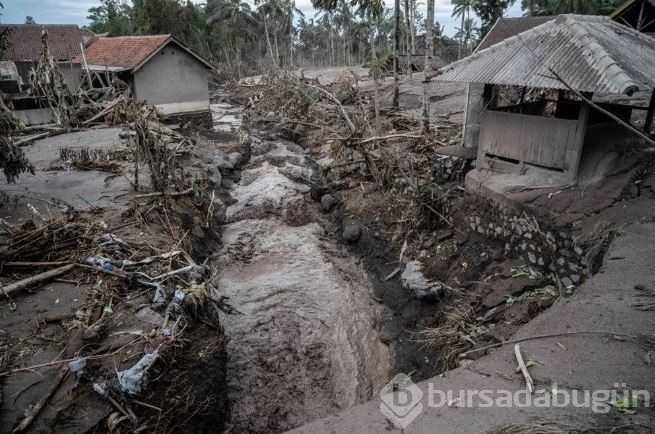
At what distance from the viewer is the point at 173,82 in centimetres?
2162

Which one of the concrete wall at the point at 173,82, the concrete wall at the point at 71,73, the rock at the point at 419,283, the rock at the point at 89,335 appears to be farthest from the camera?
the concrete wall at the point at 71,73

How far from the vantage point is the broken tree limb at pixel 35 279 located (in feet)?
21.9

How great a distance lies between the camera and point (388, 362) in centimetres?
798

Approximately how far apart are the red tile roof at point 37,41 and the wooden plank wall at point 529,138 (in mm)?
30532

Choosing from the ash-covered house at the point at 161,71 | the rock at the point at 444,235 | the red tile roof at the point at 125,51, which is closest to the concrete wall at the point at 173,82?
the ash-covered house at the point at 161,71

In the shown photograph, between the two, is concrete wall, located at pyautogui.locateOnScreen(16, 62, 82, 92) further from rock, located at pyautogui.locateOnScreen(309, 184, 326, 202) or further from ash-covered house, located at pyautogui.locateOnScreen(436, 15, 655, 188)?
ash-covered house, located at pyautogui.locateOnScreen(436, 15, 655, 188)

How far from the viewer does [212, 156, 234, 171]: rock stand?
1693 centimetres

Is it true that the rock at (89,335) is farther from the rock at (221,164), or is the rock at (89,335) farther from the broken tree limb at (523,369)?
the rock at (221,164)

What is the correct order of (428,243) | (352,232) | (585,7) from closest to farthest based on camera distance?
(428,243) → (352,232) → (585,7)

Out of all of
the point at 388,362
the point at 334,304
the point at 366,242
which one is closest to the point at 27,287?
the point at 334,304

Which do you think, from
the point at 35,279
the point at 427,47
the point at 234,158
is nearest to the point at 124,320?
the point at 35,279

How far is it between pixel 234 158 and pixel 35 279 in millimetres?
12140

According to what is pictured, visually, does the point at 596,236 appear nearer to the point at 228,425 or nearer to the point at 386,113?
the point at 228,425

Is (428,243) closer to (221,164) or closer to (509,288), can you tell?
(509,288)
